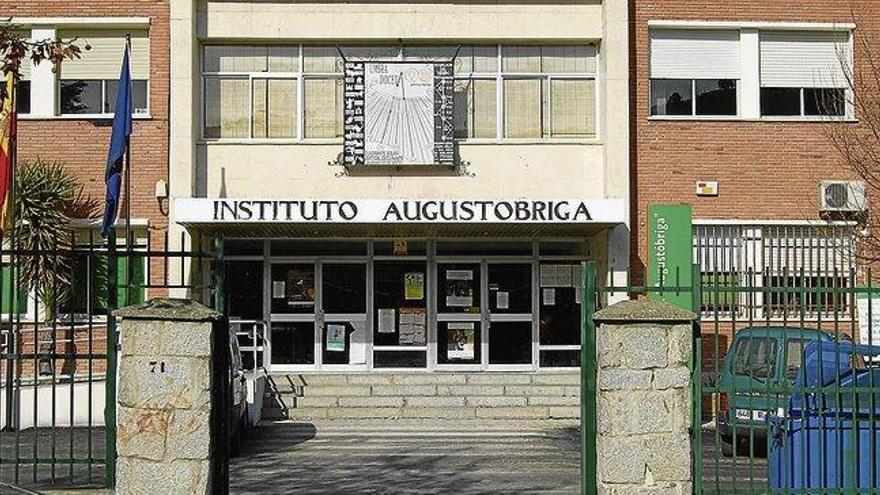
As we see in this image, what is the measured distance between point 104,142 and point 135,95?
0.96m

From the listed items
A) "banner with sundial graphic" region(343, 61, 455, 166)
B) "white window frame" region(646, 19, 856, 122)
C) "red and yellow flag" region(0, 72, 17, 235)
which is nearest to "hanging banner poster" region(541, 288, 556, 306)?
"banner with sundial graphic" region(343, 61, 455, 166)

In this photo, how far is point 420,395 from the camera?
21344 mm

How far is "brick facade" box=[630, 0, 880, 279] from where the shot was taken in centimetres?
2208

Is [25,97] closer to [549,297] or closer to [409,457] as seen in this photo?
[549,297]

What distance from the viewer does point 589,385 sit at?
409 inches

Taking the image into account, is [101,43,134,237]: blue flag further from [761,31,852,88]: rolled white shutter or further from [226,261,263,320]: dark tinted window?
[761,31,852,88]: rolled white shutter

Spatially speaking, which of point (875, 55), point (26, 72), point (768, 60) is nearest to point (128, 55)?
point (26, 72)

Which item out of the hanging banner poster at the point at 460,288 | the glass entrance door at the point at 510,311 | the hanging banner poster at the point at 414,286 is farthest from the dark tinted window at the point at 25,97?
the glass entrance door at the point at 510,311

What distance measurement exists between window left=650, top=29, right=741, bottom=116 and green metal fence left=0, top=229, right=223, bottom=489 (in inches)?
320

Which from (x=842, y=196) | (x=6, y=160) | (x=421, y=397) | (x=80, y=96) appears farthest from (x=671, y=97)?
(x=6, y=160)

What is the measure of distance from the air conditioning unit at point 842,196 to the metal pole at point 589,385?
1258 centimetres

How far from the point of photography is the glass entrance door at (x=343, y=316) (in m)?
22.7

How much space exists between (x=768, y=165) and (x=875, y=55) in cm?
251

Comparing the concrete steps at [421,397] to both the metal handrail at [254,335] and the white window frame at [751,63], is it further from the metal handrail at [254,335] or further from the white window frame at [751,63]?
the white window frame at [751,63]
